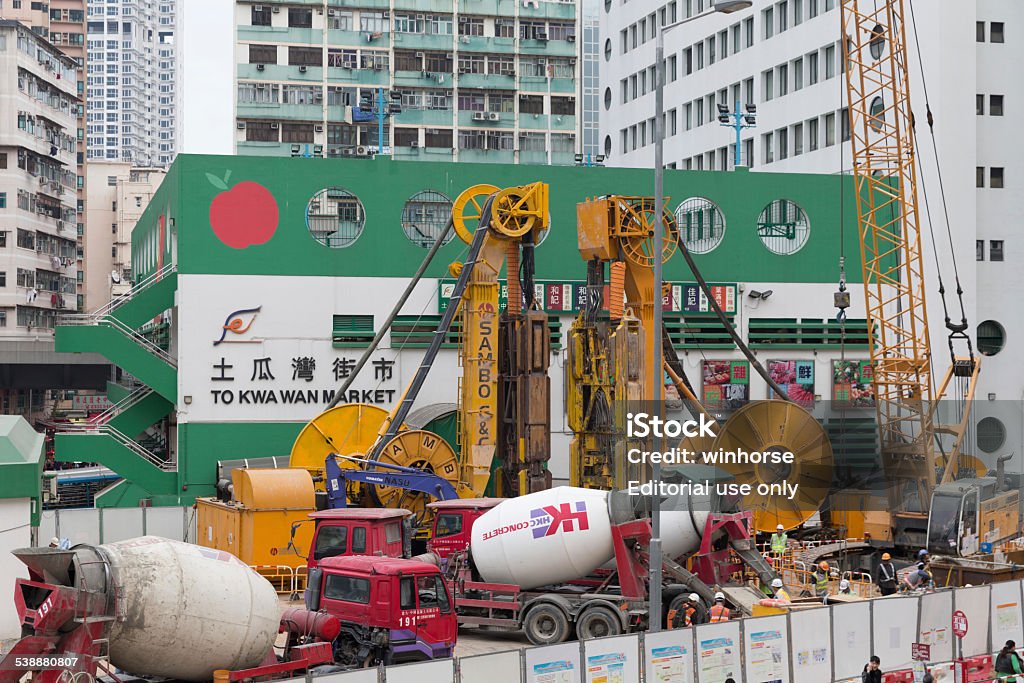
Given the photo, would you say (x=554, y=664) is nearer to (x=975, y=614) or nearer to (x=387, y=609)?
(x=387, y=609)

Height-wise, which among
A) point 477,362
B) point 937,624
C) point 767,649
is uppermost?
point 477,362

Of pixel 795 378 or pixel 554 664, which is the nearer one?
pixel 554 664

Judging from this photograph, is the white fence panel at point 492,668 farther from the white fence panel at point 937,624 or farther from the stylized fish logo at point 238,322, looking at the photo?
the stylized fish logo at point 238,322

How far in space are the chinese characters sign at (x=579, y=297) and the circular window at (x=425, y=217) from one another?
2.01 metres

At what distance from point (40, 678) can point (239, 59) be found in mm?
77111

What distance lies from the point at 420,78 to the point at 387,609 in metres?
76.7

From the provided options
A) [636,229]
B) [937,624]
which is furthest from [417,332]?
[937,624]

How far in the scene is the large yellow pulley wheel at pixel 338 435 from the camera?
41.0 m

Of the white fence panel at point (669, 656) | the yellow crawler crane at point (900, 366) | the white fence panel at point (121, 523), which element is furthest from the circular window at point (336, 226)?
the white fence panel at point (669, 656)

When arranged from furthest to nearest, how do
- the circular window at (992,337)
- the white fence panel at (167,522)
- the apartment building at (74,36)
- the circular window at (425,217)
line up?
the apartment building at (74,36)
the circular window at (992,337)
the circular window at (425,217)
the white fence panel at (167,522)

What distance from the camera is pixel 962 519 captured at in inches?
1404

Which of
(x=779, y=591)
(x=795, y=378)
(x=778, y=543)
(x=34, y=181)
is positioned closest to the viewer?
(x=779, y=591)

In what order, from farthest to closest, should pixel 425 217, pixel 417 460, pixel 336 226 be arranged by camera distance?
pixel 425 217, pixel 336 226, pixel 417 460

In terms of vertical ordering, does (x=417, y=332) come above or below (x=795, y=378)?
above
